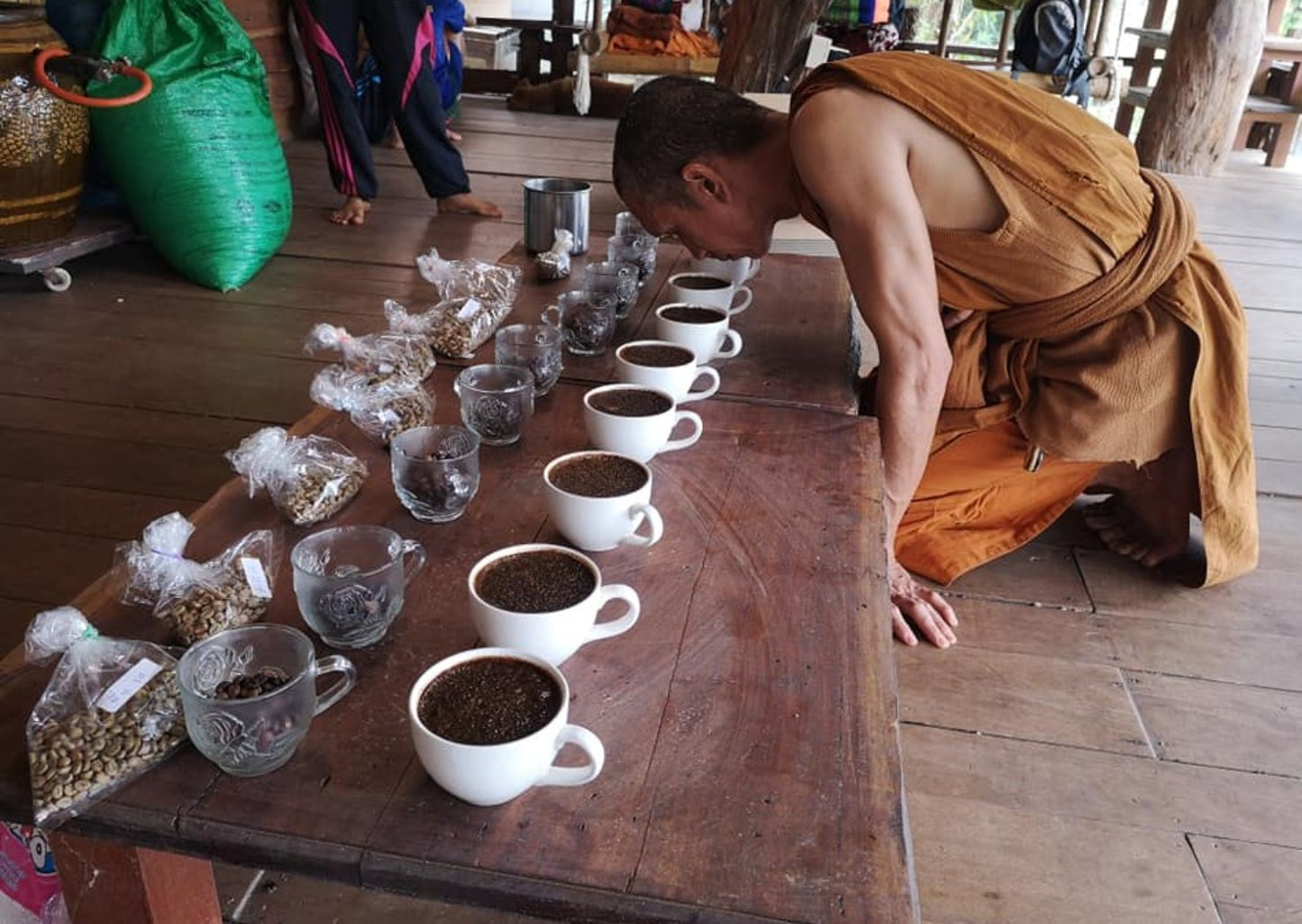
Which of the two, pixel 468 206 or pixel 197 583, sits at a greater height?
pixel 197 583

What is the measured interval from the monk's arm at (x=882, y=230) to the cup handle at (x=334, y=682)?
32.7 inches

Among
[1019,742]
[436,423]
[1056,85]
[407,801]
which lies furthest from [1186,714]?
[1056,85]

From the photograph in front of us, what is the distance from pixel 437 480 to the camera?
998 millimetres

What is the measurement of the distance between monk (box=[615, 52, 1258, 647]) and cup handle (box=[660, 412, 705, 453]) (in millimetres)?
358

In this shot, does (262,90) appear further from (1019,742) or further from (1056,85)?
(1056,85)

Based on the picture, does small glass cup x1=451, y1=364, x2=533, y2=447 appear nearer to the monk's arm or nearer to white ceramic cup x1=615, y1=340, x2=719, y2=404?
white ceramic cup x1=615, y1=340, x2=719, y2=404

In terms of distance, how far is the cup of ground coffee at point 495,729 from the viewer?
66 cm

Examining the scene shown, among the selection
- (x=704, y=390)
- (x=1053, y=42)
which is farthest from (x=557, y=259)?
(x=1053, y=42)

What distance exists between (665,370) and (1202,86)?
498cm

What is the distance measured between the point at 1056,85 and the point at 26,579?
5425mm

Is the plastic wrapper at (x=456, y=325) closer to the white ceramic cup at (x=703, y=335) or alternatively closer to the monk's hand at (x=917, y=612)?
the white ceramic cup at (x=703, y=335)

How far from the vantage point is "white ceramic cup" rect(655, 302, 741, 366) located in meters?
1.46

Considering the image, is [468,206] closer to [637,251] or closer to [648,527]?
[637,251]

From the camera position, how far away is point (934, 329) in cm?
147
